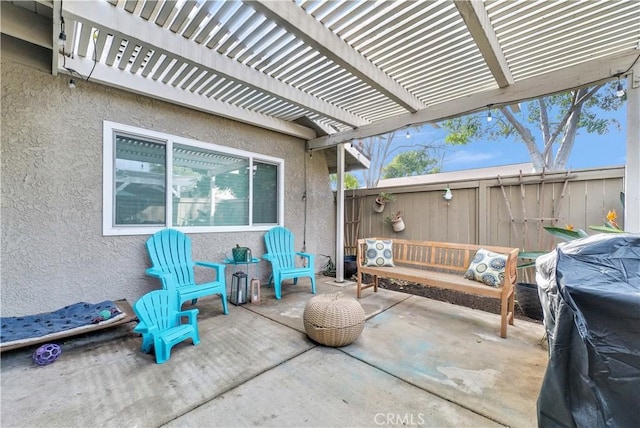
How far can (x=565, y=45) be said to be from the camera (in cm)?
253

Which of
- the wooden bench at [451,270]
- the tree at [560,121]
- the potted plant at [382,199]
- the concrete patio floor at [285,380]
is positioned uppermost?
the tree at [560,121]

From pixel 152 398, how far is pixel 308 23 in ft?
9.82

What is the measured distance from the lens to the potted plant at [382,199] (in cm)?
519

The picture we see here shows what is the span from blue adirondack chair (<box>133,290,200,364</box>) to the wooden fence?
12.7 ft

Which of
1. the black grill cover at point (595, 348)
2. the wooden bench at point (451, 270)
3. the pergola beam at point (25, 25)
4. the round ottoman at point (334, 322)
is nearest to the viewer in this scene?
the black grill cover at point (595, 348)

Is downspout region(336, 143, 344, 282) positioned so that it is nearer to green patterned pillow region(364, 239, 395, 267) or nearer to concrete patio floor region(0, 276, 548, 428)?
green patterned pillow region(364, 239, 395, 267)

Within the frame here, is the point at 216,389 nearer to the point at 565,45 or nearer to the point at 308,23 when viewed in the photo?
the point at 308,23

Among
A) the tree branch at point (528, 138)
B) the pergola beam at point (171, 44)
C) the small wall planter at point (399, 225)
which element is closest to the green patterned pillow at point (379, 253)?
the small wall planter at point (399, 225)

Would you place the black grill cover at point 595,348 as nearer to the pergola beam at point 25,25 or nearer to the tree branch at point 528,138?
the pergola beam at point 25,25

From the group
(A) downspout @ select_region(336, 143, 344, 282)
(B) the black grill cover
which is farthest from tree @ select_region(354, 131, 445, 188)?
(B) the black grill cover

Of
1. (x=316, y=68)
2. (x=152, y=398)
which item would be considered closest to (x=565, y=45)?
Result: (x=316, y=68)

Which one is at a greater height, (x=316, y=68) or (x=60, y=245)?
(x=316, y=68)

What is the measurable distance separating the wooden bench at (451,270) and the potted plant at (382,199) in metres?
1.14

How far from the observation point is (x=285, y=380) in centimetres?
193
